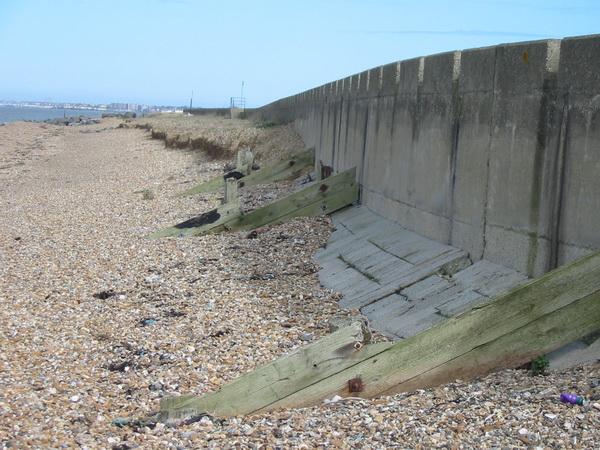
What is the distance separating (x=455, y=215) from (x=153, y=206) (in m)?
11.8

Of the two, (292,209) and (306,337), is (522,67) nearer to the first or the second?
(306,337)

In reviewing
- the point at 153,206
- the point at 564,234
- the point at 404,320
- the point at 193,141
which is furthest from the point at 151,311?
the point at 193,141

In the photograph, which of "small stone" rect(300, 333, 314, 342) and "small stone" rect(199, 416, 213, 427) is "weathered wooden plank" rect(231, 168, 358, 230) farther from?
"small stone" rect(199, 416, 213, 427)

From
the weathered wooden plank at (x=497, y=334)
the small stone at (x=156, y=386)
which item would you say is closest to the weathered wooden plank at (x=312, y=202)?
the small stone at (x=156, y=386)

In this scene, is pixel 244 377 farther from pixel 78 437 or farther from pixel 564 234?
pixel 564 234

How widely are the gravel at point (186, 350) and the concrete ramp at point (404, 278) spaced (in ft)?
1.19

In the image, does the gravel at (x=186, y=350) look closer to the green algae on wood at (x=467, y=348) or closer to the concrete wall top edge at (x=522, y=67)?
the green algae on wood at (x=467, y=348)

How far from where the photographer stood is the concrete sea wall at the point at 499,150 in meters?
5.98

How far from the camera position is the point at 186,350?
7250 mm

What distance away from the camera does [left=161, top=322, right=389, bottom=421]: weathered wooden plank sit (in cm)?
521

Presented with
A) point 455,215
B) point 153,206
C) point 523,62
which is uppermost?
point 523,62

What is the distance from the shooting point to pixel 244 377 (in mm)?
5293

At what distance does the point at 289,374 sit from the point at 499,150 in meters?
3.00

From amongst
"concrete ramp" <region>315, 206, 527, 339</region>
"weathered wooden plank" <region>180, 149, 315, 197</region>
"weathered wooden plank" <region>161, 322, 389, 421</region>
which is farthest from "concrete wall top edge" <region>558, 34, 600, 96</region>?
"weathered wooden plank" <region>180, 149, 315, 197</region>
